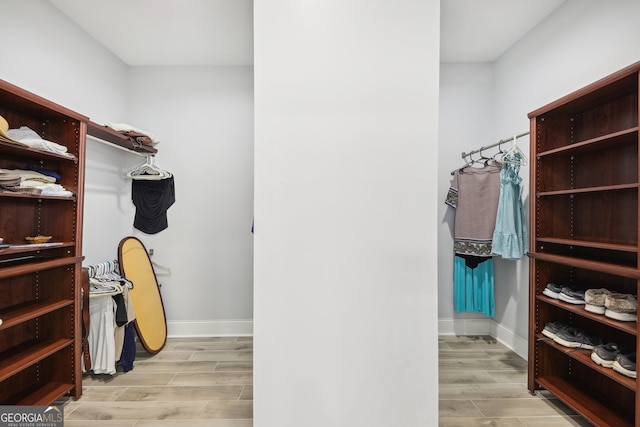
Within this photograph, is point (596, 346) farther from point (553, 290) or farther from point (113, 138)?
point (113, 138)

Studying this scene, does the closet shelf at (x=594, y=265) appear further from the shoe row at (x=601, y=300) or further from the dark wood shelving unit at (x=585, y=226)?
the shoe row at (x=601, y=300)

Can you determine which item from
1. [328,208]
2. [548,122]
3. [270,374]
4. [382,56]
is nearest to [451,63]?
[548,122]

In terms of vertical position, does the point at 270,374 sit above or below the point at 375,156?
below

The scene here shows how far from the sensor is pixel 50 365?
6.82ft

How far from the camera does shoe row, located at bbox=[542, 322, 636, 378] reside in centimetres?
157

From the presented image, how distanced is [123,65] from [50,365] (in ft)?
9.31

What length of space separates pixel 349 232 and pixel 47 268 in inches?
78.7

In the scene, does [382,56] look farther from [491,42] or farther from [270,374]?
[491,42]

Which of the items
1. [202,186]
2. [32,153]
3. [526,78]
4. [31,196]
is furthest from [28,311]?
[526,78]

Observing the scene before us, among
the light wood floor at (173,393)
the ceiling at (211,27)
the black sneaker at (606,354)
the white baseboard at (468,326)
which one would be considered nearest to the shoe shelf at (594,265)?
the black sneaker at (606,354)

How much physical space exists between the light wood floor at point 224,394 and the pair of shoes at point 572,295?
2.41ft

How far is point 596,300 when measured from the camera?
1.75 m

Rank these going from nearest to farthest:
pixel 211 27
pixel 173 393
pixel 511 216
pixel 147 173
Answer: pixel 173 393
pixel 511 216
pixel 211 27
pixel 147 173

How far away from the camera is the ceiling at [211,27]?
2.30 m
